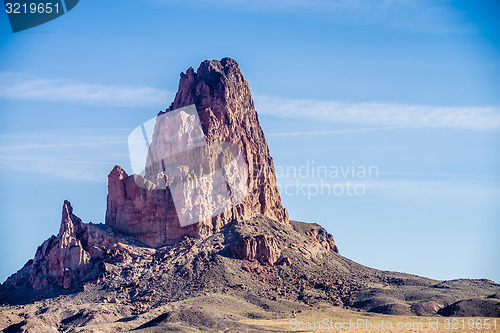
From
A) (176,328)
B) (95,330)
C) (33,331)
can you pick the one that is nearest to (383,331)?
(176,328)

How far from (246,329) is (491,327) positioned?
47.0 m

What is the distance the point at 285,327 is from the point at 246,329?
30.4 ft

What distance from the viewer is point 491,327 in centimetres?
19600

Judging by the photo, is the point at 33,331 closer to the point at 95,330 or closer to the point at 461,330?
Answer: the point at 95,330

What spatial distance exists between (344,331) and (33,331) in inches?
2340

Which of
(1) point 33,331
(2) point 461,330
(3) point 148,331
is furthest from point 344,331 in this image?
(1) point 33,331

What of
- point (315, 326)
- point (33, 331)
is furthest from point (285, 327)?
point (33, 331)

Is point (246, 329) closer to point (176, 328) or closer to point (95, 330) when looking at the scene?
point (176, 328)

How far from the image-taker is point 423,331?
630 feet

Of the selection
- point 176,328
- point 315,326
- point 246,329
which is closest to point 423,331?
point 315,326

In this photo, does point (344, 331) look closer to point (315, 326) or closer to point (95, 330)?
point (315, 326)

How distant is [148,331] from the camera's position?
18675 cm

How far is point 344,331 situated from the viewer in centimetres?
19112

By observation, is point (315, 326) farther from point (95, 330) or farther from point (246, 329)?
point (95, 330)
